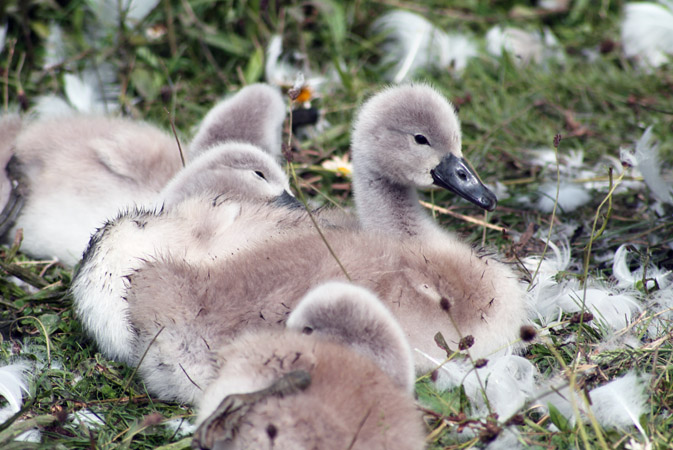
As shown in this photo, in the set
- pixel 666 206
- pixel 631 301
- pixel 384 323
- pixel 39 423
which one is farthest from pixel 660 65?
pixel 39 423

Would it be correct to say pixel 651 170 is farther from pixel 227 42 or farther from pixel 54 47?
pixel 54 47

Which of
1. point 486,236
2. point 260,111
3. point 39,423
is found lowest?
point 486,236

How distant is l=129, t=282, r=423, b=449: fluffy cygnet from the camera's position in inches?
71.7

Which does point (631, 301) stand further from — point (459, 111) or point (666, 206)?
point (459, 111)

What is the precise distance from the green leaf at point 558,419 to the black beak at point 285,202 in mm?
1224

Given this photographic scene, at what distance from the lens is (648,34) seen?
15.7 feet

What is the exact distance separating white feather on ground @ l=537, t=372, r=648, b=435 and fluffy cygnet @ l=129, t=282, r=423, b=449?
1.61 feet

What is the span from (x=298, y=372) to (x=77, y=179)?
197 cm

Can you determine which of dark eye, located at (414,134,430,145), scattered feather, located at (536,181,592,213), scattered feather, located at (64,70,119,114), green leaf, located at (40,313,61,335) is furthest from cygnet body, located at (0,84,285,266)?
scattered feather, located at (536,181,592,213)

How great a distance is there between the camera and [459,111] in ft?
14.2

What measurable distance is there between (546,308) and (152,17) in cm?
289

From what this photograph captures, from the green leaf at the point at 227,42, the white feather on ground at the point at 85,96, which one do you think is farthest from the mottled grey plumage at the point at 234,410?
the green leaf at the point at 227,42

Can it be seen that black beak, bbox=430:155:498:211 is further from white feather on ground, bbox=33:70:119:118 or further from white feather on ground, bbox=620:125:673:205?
white feather on ground, bbox=33:70:119:118

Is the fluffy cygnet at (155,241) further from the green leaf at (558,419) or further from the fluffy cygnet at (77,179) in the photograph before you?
the green leaf at (558,419)
